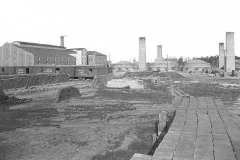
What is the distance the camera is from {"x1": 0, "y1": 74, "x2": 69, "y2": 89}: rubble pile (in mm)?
23359

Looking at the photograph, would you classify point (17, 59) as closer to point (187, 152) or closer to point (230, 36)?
point (230, 36)

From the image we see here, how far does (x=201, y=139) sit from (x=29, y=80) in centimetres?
2599

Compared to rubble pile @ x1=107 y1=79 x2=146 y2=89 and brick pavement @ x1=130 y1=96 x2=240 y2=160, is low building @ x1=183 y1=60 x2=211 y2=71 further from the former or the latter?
brick pavement @ x1=130 y1=96 x2=240 y2=160

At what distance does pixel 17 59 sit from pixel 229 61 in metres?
35.7

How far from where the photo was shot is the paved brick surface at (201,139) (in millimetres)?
2773

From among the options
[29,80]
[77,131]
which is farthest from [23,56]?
[77,131]

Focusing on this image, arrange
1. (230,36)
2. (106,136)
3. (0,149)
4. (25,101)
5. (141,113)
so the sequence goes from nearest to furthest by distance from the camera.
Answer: (0,149) < (106,136) < (141,113) < (25,101) < (230,36)

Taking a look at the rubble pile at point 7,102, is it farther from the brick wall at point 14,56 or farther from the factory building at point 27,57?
the brick wall at point 14,56

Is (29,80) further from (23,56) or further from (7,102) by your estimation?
(23,56)

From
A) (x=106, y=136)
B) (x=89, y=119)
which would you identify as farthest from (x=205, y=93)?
(x=106, y=136)

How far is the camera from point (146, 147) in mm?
6977

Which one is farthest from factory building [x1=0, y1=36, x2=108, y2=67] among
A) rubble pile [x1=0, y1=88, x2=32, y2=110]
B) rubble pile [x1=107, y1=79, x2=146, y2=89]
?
rubble pile [x1=0, y1=88, x2=32, y2=110]

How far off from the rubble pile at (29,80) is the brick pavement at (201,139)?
2207 centimetres

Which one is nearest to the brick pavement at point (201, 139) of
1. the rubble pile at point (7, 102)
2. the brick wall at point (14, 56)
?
the rubble pile at point (7, 102)
